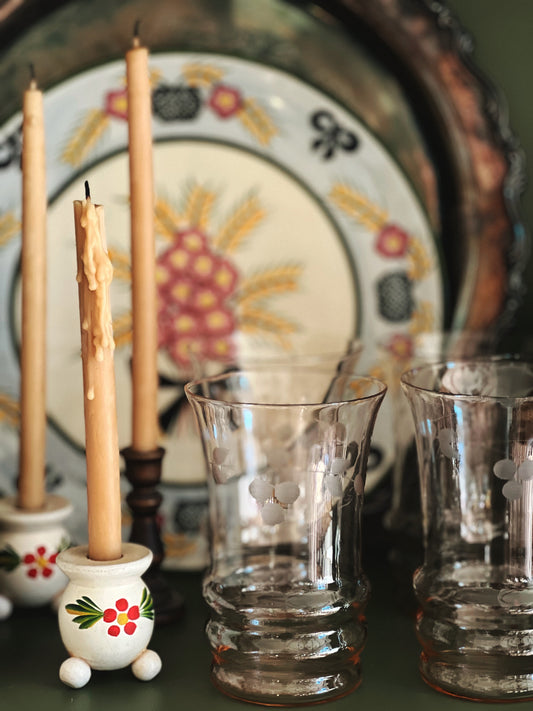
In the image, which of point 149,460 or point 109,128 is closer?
point 149,460

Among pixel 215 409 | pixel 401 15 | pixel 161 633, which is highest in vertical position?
pixel 401 15

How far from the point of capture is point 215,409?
43cm

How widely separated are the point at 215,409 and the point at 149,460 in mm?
81

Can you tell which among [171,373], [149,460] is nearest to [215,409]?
[149,460]

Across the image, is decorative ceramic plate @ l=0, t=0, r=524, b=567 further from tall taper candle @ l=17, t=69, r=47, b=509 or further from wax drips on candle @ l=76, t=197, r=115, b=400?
wax drips on candle @ l=76, t=197, r=115, b=400

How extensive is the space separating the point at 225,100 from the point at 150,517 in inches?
10.8

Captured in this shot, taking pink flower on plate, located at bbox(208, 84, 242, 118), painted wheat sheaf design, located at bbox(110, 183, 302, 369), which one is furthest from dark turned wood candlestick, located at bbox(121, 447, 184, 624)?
pink flower on plate, located at bbox(208, 84, 242, 118)

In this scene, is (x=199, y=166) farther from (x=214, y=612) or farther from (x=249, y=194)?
(x=214, y=612)

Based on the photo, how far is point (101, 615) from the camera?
43 cm

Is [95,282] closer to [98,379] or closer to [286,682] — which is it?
[98,379]

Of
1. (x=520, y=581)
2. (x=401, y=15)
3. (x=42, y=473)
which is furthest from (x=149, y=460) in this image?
(x=401, y=15)

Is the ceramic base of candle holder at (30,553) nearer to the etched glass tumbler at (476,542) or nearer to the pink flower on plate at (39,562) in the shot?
the pink flower on plate at (39,562)

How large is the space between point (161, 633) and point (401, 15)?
1.29 feet

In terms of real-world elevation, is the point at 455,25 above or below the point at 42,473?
above
